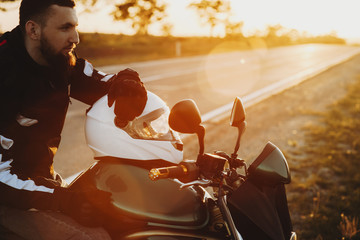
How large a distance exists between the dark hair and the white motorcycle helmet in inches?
26.7

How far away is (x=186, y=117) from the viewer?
1.38m

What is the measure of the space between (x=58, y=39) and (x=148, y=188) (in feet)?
3.36

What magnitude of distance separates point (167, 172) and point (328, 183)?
339 cm

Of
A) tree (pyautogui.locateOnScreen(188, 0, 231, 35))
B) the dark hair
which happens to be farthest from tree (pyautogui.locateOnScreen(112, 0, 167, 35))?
the dark hair

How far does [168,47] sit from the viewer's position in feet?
73.5

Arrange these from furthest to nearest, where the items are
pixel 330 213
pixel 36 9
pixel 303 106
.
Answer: pixel 303 106 < pixel 330 213 < pixel 36 9

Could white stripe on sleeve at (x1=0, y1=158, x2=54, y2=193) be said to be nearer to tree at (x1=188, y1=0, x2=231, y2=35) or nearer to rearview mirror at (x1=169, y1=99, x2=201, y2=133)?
rearview mirror at (x1=169, y1=99, x2=201, y2=133)

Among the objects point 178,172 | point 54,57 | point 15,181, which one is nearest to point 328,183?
point 178,172

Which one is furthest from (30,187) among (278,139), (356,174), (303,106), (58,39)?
(303,106)

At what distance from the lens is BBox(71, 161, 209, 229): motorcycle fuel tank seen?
1436 millimetres

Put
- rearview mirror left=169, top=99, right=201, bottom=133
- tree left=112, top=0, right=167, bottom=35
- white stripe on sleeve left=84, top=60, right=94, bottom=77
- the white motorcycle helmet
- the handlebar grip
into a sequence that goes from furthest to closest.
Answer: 1. tree left=112, top=0, right=167, bottom=35
2. white stripe on sleeve left=84, top=60, right=94, bottom=77
3. the white motorcycle helmet
4. rearview mirror left=169, top=99, right=201, bottom=133
5. the handlebar grip

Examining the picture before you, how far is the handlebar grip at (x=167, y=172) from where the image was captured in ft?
3.93

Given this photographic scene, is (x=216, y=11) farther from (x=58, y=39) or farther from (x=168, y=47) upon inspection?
(x=58, y=39)

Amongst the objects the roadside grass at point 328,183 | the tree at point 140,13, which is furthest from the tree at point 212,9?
the roadside grass at point 328,183
